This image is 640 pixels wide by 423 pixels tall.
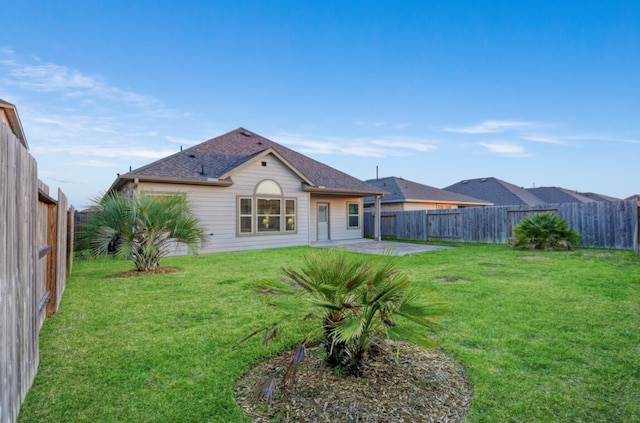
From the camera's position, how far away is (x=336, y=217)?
17484 millimetres

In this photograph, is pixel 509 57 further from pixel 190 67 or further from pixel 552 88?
pixel 190 67

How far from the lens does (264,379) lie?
9.25 ft

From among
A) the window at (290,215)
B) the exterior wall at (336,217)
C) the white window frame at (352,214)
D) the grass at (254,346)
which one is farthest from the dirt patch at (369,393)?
the white window frame at (352,214)

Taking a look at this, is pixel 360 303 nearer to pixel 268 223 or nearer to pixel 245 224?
pixel 245 224

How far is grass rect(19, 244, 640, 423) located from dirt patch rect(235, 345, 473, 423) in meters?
0.15

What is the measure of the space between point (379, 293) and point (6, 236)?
2.53 m

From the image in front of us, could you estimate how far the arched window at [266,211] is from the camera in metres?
13.2

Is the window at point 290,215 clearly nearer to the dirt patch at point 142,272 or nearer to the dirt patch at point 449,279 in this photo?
the dirt patch at point 142,272

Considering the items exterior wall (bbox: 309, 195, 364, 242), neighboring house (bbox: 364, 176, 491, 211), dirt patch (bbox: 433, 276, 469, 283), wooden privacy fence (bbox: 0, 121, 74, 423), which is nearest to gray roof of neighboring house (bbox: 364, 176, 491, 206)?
neighboring house (bbox: 364, 176, 491, 211)

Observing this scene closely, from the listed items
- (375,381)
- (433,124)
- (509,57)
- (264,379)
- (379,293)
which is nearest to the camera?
(379,293)

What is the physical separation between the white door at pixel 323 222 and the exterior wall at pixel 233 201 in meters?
2.42

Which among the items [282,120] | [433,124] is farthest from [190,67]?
[433,124]

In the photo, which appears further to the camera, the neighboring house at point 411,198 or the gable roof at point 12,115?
the neighboring house at point 411,198

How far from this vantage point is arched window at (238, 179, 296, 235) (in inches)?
521
